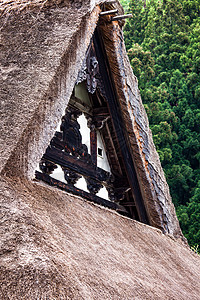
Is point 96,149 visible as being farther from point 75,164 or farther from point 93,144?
point 75,164

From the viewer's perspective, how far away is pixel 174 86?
15.9 meters

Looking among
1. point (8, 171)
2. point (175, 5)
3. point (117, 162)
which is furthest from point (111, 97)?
point (175, 5)

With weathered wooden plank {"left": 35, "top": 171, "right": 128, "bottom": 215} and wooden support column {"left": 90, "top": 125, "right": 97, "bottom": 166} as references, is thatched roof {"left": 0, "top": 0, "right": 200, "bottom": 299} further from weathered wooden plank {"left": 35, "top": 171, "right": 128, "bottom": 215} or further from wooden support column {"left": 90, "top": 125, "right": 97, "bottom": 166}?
weathered wooden plank {"left": 35, "top": 171, "right": 128, "bottom": 215}

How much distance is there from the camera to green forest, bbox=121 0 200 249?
13.6 metres

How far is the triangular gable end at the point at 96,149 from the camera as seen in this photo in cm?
324

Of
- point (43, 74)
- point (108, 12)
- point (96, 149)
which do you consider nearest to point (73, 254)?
point (43, 74)

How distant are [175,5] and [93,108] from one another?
15.1m

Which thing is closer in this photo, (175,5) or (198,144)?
(198,144)

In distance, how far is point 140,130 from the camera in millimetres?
3742

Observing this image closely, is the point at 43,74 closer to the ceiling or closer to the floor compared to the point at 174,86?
closer to the floor

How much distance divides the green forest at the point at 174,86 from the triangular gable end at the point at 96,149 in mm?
8778

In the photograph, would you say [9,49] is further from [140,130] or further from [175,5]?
[175,5]

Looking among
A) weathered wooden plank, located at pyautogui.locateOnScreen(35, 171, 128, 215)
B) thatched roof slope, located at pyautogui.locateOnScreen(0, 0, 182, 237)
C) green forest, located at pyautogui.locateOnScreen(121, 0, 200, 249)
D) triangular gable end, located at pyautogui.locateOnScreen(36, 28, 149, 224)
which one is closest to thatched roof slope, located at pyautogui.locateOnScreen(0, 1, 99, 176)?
thatched roof slope, located at pyautogui.locateOnScreen(0, 0, 182, 237)

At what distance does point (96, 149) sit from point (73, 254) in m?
2.01
